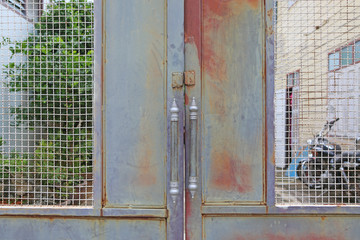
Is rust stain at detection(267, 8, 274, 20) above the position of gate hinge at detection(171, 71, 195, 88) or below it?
above

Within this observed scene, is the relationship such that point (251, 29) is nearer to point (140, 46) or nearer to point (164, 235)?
point (140, 46)

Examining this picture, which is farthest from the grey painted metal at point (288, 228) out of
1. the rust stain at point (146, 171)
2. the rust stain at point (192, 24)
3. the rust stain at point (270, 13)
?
the rust stain at point (270, 13)

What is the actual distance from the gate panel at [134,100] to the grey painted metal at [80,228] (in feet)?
0.49

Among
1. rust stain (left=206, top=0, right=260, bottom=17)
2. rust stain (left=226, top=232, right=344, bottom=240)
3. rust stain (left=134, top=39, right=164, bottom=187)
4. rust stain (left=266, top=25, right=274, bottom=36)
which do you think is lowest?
rust stain (left=226, top=232, right=344, bottom=240)

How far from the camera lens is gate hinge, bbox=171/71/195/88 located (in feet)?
6.15

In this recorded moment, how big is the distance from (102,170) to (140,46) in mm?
941

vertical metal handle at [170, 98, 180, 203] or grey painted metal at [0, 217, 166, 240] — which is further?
grey painted metal at [0, 217, 166, 240]

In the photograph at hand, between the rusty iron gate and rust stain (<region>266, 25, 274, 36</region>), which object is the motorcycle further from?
rust stain (<region>266, 25, 274, 36</region>)

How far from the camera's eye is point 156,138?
6.27ft

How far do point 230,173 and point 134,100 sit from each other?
872 mm

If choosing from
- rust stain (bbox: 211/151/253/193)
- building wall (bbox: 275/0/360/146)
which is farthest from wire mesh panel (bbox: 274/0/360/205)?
rust stain (bbox: 211/151/253/193)

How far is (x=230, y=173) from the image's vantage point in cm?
191

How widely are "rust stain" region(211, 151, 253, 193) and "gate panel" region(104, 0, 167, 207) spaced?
0.39m

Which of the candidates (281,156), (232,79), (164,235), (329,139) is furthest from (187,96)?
(329,139)
